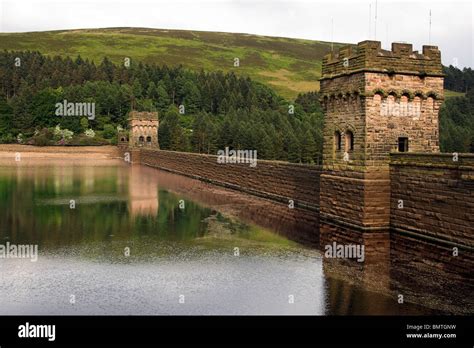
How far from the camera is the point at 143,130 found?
77812mm

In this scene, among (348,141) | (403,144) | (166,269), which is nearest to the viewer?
(166,269)

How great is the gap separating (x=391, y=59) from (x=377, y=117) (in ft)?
7.14

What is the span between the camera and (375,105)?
805 inches

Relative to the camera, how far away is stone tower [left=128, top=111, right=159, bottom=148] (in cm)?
7738

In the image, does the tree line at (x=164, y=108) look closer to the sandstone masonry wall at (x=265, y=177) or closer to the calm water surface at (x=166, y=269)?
the sandstone masonry wall at (x=265, y=177)

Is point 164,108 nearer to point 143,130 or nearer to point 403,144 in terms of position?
point 143,130

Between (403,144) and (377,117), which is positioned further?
(403,144)

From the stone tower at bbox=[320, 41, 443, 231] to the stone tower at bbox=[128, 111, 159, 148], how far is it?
57.9 metres

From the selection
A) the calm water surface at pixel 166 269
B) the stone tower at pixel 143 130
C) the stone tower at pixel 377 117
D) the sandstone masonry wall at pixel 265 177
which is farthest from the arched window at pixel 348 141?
the stone tower at pixel 143 130

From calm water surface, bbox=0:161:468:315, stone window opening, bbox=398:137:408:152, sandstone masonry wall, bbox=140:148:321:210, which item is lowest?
calm water surface, bbox=0:161:468:315

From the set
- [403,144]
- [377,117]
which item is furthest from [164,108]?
[377,117]

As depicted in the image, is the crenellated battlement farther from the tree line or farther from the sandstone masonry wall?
the tree line

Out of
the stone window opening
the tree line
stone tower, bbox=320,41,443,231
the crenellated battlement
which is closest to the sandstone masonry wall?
stone tower, bbox=320,41,443,231
